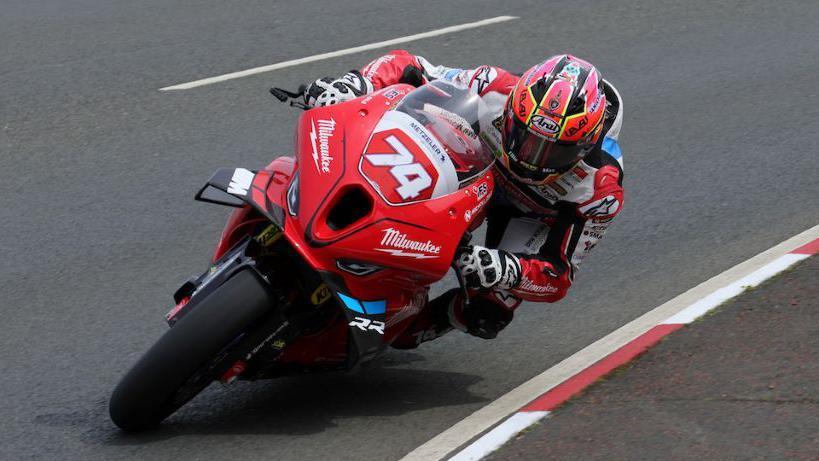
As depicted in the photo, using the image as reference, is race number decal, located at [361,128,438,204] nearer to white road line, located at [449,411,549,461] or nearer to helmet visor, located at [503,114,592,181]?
helmet visor, located at [503,114,592,181]

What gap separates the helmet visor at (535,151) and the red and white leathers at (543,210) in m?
0.20

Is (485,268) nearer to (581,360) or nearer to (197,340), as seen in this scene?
(581,360)

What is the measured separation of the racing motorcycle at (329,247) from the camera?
4.56 metres

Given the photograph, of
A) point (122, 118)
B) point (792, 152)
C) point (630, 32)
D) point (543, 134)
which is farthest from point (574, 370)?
point (630, 32)

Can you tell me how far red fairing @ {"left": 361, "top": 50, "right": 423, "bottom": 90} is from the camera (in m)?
5.77

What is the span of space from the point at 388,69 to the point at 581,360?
1.57m

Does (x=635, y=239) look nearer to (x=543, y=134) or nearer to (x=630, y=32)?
(x=543, y=134)

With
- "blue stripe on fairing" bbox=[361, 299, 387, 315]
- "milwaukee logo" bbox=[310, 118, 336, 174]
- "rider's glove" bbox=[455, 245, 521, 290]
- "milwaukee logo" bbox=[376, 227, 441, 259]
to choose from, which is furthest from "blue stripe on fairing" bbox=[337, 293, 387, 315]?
"milwaukee logo" bbox=[310, 118, 336, 174]

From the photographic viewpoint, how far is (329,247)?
4516 millimetres

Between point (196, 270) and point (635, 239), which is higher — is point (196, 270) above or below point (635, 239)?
above

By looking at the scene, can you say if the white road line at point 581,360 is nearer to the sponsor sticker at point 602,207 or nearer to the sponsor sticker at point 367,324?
the sponsor sticker at point 367,324

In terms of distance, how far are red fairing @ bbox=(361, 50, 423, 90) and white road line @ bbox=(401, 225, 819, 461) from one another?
1.48 m

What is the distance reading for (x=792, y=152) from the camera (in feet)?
28.0

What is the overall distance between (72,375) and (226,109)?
3809mm
